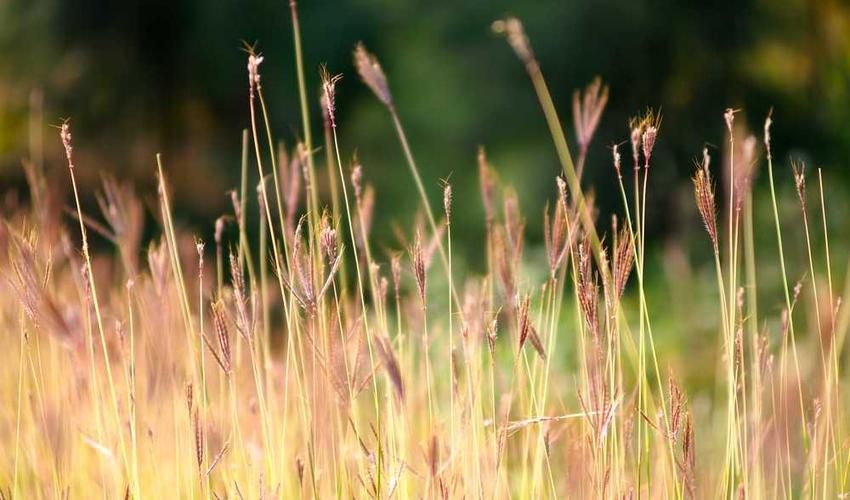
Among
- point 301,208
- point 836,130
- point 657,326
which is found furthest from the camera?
point 301,208

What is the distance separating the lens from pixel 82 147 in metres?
4.89

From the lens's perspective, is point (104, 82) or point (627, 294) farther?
point (104, 82)

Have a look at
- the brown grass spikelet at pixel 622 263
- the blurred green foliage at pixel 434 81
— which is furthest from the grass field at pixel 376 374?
the blurred green foliage at pixel 434 81

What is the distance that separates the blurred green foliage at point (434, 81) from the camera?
432 centimetres

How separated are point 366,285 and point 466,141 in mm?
747

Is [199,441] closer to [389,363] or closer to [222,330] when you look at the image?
[222,330]

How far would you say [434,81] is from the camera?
4551 millimetres

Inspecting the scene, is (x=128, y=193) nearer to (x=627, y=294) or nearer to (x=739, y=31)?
(x=627, y=294)

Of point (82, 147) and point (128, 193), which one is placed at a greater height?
point (82, 147)

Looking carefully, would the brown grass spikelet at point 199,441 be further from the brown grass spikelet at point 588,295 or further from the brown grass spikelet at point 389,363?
the brown grass spikelet at point 588,295

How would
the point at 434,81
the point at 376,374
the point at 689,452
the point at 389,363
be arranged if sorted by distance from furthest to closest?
the point at 434,81
the point at 376,374
the point at 689,452
the point at 389,363

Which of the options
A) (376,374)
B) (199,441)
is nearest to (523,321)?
(199,441)

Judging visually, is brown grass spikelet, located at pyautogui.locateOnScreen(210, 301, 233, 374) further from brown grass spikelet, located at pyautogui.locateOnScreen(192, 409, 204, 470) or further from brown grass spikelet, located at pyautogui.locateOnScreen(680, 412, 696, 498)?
brown grass spikelet, located at pyautogui.locateOnScreen(680, 412, 696, 498)

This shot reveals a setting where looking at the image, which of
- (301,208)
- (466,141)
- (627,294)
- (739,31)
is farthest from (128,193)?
(739,31)
